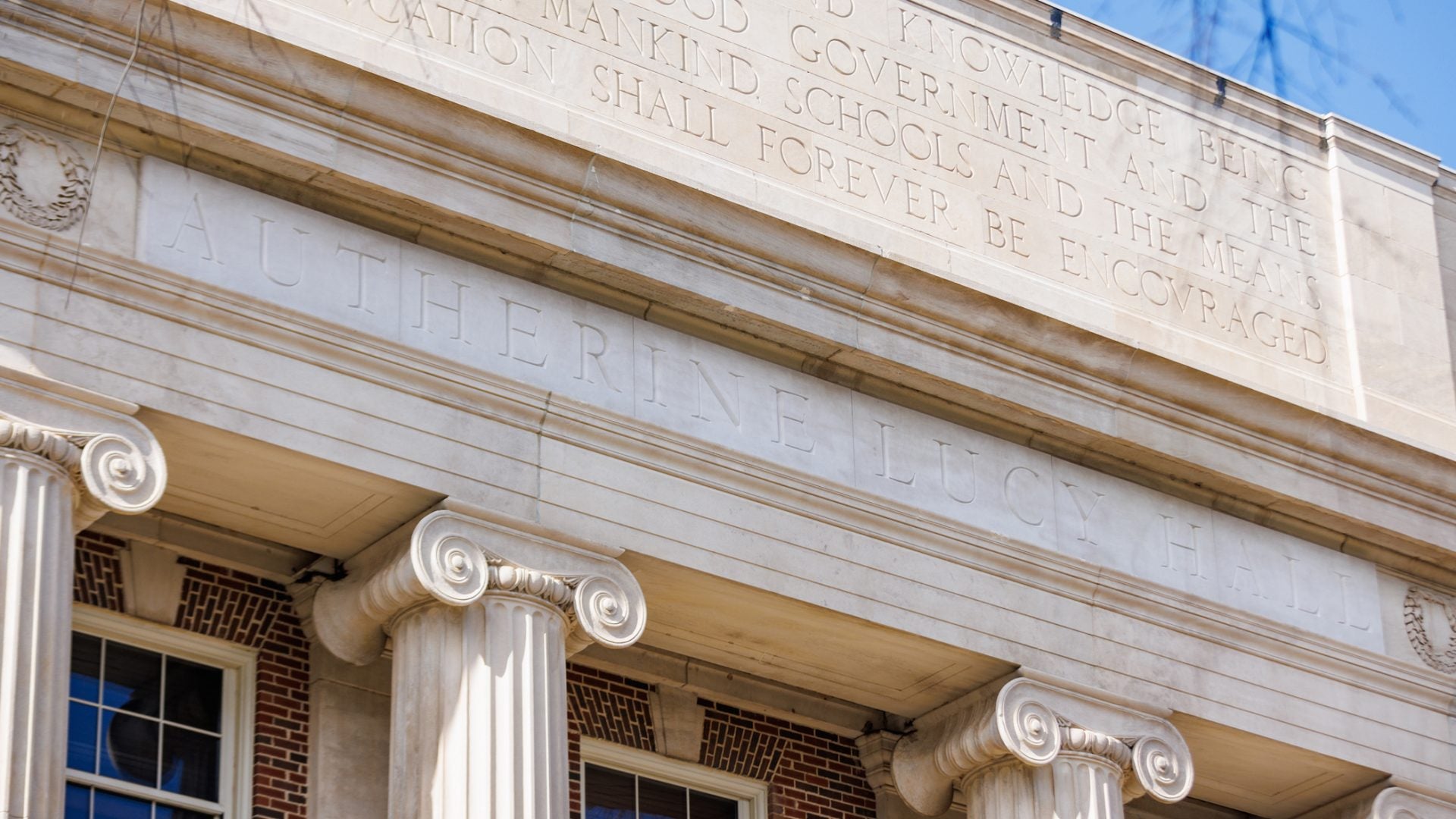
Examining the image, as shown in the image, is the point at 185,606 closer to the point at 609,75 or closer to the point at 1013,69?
the point at 609,75

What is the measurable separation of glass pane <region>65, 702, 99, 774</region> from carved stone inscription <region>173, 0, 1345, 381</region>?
4504 millimetres

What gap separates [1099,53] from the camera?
22656mm

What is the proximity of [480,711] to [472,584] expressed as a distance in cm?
84

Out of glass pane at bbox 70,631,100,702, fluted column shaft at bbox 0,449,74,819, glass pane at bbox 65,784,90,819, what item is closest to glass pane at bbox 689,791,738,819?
glass pane at bbox 70,631,100,702

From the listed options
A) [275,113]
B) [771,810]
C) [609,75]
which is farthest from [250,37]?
[771,810]

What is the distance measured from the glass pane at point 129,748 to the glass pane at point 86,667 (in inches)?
6.3

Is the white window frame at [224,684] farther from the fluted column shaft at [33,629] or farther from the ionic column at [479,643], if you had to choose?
the fluted column shaft at [33,629]

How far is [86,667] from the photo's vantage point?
17.3 m

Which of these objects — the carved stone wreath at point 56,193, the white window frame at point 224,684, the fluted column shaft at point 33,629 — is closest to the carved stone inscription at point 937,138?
the carved stone wreath at point 56,193

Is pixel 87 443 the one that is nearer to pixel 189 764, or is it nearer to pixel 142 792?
pixel 142 792

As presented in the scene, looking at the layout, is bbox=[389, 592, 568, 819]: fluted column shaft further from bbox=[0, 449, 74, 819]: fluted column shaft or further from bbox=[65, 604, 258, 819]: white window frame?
bbox=[0, 449, 74, 819]: fluted column shaft

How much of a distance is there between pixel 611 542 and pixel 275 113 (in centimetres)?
348

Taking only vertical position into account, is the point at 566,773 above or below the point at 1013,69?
below

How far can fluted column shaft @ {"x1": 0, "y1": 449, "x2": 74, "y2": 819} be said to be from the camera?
14.4 meters
